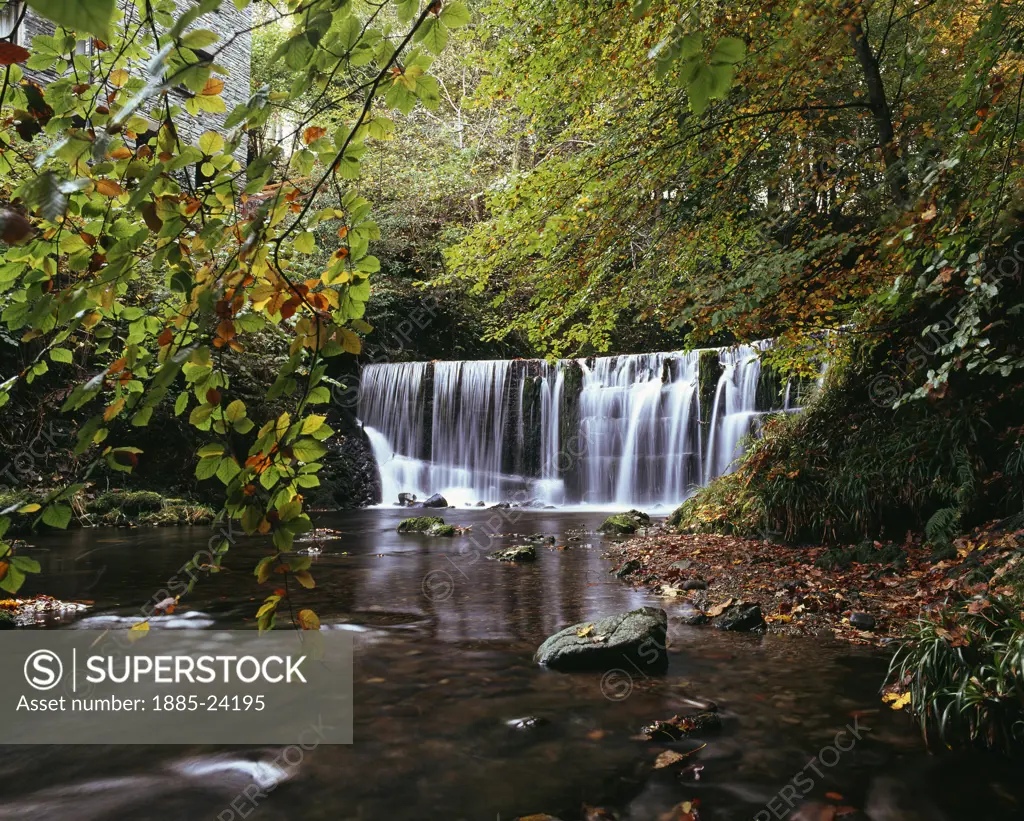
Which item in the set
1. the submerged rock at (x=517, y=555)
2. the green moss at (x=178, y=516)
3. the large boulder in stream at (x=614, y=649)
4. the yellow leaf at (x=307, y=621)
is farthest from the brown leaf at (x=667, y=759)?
the green moss at (x=178, y=516)

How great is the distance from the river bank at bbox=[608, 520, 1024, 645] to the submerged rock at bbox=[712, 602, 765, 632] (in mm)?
94

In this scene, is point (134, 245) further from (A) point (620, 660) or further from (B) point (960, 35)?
(B) point (960, 35)

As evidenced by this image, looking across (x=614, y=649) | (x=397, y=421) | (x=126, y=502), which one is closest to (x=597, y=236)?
(x=614, y=649)

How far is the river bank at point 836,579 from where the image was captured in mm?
4945

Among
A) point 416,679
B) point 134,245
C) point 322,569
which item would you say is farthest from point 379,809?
point 322,569

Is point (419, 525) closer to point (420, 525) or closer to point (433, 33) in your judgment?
point (420, 525)

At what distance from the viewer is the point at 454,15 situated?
50.8 inches

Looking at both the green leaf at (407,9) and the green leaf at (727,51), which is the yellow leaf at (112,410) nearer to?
the green leaf at (407,9)

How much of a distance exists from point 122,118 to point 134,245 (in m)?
0.29

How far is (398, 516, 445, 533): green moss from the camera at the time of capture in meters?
12.0

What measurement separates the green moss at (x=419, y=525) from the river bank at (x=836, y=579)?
445 centimetres

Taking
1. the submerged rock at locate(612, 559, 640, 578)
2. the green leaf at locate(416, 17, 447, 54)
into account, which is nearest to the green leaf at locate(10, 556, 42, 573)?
the green leaf at locate(416, 17, 447, 54)

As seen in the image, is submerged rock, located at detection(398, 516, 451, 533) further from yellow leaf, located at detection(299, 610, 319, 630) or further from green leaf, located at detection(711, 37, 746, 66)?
green leaf, located at detection(711, 37, 746, 66)

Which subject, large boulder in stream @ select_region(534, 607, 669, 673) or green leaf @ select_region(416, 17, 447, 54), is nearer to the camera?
green leaf @ select_region(416, 17, 447, 54)
